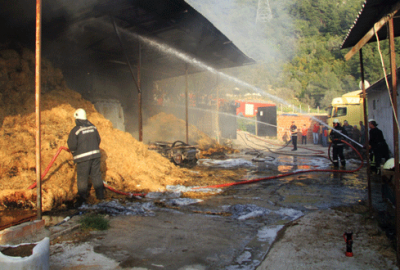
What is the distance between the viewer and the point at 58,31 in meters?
7.57

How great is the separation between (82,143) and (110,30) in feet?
15.0

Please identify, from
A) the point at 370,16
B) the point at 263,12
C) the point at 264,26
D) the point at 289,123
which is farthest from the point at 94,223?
the point at 263,12

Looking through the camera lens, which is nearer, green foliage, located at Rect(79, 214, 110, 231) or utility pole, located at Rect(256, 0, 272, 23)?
green foliage, located at Rect(79, 214, 110, 231)

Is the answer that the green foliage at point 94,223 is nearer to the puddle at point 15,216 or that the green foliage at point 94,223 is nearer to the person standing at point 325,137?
the puddle at point 15,216

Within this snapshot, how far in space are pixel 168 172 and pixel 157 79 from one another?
8.04 m

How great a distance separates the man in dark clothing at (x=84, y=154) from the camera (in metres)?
4.89

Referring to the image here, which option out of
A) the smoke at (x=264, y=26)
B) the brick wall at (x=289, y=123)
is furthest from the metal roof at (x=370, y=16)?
the smoke at (x=264, y=26)

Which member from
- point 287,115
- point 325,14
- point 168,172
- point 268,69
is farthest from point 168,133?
point 325,14

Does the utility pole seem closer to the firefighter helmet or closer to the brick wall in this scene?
the brick wall

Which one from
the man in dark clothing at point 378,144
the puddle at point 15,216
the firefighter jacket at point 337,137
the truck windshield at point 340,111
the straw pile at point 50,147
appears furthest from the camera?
the truck windshield at point 340,111

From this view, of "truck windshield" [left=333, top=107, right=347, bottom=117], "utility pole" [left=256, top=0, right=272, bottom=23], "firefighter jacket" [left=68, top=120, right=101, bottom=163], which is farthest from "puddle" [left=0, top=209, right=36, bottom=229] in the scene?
"utility pole" [left=256, top=0, right=272, bottom=23]

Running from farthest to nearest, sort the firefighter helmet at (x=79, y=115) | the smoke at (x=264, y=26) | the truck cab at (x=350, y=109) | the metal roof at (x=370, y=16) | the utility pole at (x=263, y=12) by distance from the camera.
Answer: the utility pole at (x=263, y=12)
the smoke at (x=264, y=26)
the truck cab at (x=350, y=109)
the firefighter helmet at (x=79, y=115)
the metal roof at (x=370, y=16)

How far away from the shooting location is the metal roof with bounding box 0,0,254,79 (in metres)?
6.46

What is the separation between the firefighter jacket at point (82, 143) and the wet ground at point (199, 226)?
0.91m
